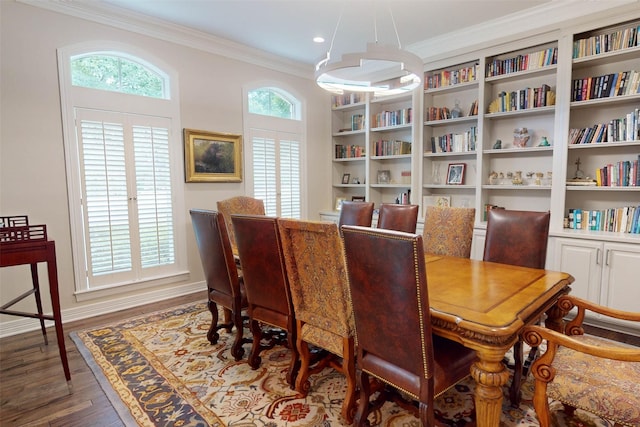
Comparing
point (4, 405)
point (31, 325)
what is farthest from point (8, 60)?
point (4, 405)

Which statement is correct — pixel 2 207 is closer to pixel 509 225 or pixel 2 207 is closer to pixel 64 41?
pixel 64 41

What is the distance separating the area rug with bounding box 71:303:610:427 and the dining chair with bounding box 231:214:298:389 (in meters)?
0.24

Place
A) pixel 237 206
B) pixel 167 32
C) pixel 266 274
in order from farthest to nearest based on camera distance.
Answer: pixel 237 206, pixel 167 32, pixel 266 274

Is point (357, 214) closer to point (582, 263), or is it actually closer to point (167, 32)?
point (582, 263)

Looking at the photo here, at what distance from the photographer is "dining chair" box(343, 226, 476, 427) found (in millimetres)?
1314

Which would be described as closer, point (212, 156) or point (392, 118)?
point (212, 156)

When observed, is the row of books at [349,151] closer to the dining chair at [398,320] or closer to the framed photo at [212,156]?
the framed photo at [212,156]

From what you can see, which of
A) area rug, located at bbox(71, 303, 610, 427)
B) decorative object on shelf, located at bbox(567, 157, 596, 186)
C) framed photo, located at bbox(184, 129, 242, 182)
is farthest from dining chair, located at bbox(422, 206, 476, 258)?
framed photo, located at bbox(184, 129, 242, 182)

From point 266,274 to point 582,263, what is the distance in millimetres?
2816

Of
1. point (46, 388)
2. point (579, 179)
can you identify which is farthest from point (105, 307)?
point (579, 179)

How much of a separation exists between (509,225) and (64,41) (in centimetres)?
406

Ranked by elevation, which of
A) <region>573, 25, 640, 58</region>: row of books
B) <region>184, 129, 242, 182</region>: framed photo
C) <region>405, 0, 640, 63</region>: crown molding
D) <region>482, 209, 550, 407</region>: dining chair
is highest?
<region>405, 0, 640, 63</region>: crown molding

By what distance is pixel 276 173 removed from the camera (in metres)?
4.76

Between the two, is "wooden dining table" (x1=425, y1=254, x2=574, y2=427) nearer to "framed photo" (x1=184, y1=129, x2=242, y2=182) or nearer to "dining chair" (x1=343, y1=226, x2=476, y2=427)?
"dining chair" (x1=343, y1=226, x2=476, y2=427)
